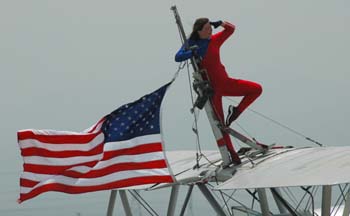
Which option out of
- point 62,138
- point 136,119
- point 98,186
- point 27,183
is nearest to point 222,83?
point 136,119

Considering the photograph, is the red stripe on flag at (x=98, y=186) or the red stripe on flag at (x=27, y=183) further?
the red stripe on flag at (x=27, y=183)

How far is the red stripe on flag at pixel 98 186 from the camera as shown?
15523 mm

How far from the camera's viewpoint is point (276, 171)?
15.0m

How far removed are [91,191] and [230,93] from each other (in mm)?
2855

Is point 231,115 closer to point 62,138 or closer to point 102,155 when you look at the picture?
point 102,155

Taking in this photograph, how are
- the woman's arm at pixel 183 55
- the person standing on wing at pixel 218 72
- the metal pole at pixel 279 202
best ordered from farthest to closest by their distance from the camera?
the metal pole at pixel 279 202, the person standing on wing at pixel 218 72, the woman's arm at pixel 183 55

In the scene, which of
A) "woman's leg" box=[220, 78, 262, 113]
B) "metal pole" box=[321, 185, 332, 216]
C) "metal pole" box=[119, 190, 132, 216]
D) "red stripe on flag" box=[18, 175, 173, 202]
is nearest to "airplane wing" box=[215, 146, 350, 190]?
"metal pole" box=[321, 185, 332, 216]

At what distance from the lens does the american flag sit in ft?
51.4

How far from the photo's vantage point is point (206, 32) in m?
16.0

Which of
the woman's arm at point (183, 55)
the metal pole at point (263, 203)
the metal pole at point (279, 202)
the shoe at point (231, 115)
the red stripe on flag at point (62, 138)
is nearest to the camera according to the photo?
the woman's arm at point (183, 55)

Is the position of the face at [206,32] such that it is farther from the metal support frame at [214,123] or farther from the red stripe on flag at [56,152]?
the red stripe on flag at [56,152]

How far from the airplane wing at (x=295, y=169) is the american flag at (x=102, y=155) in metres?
1.40

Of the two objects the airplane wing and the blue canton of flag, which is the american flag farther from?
the airplane wing

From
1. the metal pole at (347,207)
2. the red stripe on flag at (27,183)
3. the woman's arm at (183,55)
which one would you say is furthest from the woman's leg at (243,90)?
the red stripe on flag at (27,183)
